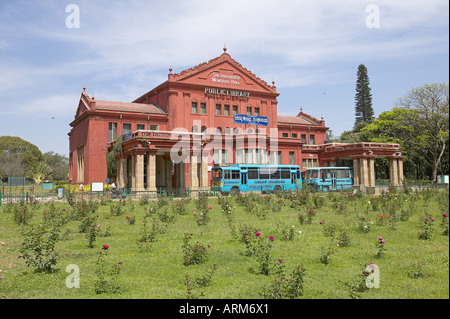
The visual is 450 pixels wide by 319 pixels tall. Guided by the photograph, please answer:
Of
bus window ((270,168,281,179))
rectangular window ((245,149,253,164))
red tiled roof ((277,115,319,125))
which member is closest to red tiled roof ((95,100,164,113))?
rectangular window ((245,149,253,164))

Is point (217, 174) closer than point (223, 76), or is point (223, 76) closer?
point (217, 174)

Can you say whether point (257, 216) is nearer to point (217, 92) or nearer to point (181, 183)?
point (181, 183)

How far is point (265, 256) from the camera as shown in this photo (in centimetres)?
768

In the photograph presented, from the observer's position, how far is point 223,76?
43344 mm

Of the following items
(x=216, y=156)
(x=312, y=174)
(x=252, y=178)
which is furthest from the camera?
(x=312, y=174)

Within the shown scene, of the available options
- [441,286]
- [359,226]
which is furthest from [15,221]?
[441,286]

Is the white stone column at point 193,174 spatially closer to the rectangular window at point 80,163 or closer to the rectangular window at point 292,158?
the rectangular window at point 80,163

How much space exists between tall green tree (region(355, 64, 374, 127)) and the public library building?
23.8 meters

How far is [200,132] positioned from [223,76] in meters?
7.68

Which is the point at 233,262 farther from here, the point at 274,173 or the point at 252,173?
the point at 274,173

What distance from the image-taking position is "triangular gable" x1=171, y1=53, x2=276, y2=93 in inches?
1635

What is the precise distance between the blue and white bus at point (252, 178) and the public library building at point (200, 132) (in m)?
1.47

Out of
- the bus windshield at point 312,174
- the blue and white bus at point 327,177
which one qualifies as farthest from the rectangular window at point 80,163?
the bus windshield at point 312,174

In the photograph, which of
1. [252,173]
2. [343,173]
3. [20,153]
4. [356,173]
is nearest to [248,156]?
[252,173]
